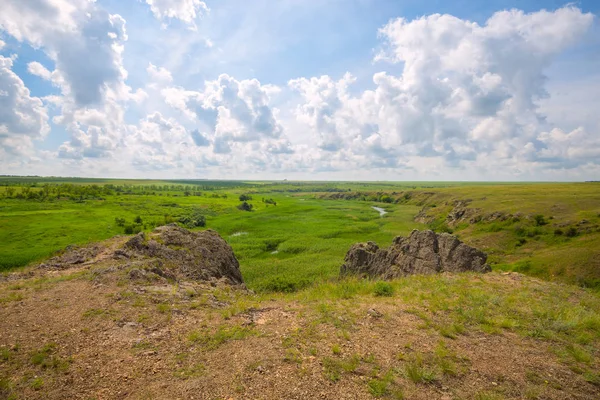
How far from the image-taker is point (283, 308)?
13930 mm

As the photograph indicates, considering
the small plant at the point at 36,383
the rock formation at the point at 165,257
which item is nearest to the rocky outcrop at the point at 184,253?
the rock formation at the point at 165,257

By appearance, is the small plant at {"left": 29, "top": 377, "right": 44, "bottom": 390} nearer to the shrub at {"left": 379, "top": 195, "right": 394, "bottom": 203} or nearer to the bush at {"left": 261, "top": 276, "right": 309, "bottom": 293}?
the bush at {"left": 261, "top": 276, "right": 309, "bottom": 293}

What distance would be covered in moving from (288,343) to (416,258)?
20.9 meters

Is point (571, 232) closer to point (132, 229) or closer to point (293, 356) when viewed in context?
point (293, 356)

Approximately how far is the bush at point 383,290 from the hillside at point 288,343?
10cm

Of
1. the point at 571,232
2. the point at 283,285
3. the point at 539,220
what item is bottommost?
the point at 283,285

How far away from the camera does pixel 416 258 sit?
2714 cm

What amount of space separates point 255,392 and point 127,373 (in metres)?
4.10

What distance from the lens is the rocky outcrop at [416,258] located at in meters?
25.1

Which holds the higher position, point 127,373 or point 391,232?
point 127,373

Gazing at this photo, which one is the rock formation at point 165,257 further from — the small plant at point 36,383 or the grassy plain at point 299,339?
the small plant at point 36,383

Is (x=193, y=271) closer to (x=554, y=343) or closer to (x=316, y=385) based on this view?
(x=316, y=385)

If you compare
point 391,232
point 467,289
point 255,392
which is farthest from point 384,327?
point 391,232

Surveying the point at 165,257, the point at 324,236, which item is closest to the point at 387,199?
the point at 324,236
